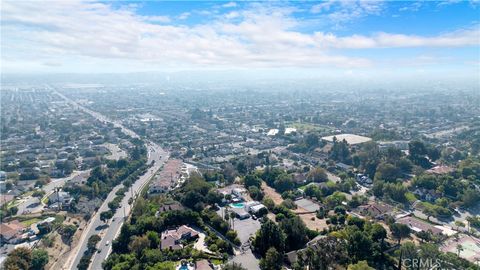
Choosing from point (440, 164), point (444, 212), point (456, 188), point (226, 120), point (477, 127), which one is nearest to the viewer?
point (444, 212)

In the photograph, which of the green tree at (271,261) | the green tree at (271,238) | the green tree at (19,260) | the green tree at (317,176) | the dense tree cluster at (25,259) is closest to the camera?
the green tree at (271,261)

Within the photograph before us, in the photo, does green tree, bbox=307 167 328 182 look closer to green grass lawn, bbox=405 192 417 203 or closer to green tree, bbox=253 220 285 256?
green grass lawn, bbox=405 192 417 203

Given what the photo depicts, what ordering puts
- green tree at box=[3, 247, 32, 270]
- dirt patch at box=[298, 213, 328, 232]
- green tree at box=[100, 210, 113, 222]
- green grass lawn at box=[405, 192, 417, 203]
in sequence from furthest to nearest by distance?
green grass lawn at box=[405, 192, 417, 203] → green tree at box=[100, 210, 113, 222] → dirt patch at box=[298, 213, 328, 232] → green tree at box=[3, 247, 32, 270]

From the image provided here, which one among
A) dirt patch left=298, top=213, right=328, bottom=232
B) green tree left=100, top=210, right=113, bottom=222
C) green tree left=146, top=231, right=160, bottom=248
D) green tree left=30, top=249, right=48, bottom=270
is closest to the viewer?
green tree left=30, top=249, right=48, bottom=270

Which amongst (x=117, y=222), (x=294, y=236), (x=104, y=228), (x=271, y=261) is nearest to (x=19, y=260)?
(x=104, y=228)

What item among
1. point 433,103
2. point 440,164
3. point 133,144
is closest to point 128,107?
point 133,144

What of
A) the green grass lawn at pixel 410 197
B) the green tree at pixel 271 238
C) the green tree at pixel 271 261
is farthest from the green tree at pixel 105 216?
the green grass lawn at pixel 410 197

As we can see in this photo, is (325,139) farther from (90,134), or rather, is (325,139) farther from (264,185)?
(90,134)

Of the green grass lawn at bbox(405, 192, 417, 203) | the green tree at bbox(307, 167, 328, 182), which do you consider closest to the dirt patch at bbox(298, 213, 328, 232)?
the green tree at bbox(307, 167, 328, 182)

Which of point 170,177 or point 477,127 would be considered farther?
point 477,127

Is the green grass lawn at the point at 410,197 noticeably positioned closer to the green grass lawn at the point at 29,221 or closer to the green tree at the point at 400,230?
the green tree at the point at 400,230

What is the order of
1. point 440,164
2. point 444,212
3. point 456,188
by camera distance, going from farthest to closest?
point 440,164
point 456,188
point 444,212
